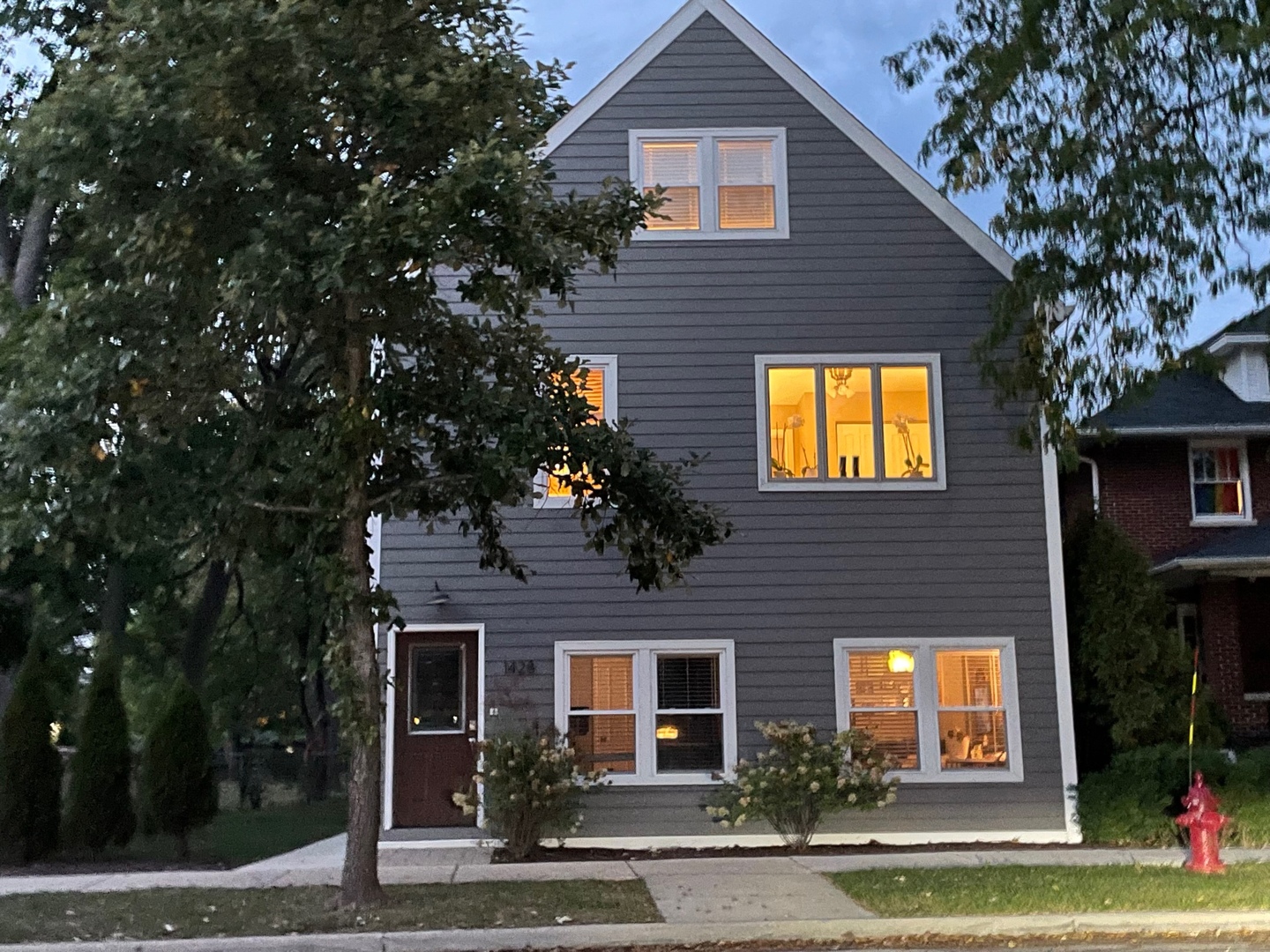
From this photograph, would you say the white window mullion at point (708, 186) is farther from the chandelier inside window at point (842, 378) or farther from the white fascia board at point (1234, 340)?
the white fascia board at point (1234, 340)

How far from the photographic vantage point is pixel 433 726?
13.9 metres

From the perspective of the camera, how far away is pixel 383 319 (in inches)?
401

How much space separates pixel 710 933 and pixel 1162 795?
6.39 meters

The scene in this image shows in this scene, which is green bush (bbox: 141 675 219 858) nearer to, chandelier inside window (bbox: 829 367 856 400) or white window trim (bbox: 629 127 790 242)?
white window trim (bbox: 629 127 790 242)

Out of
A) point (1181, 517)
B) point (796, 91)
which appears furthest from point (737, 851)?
point (1181, 517)

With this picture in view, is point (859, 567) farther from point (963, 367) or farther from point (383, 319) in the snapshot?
point (383, 319)

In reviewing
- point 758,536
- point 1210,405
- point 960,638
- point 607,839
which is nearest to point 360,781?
point 607,839

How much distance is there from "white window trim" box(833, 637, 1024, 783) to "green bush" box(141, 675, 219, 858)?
23.5 ft

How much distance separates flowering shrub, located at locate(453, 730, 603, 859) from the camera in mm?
12797

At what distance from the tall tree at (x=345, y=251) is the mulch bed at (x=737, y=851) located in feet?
11.3

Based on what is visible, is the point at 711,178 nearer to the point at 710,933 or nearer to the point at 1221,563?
the point at 1221,563

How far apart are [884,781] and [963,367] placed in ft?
15.2

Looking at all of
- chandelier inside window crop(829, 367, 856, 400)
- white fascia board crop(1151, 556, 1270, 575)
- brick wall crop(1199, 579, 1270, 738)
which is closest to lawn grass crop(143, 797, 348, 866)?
chandelier inside window crop(829, 367, 856, 400)

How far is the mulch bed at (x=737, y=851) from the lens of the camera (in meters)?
12.8
